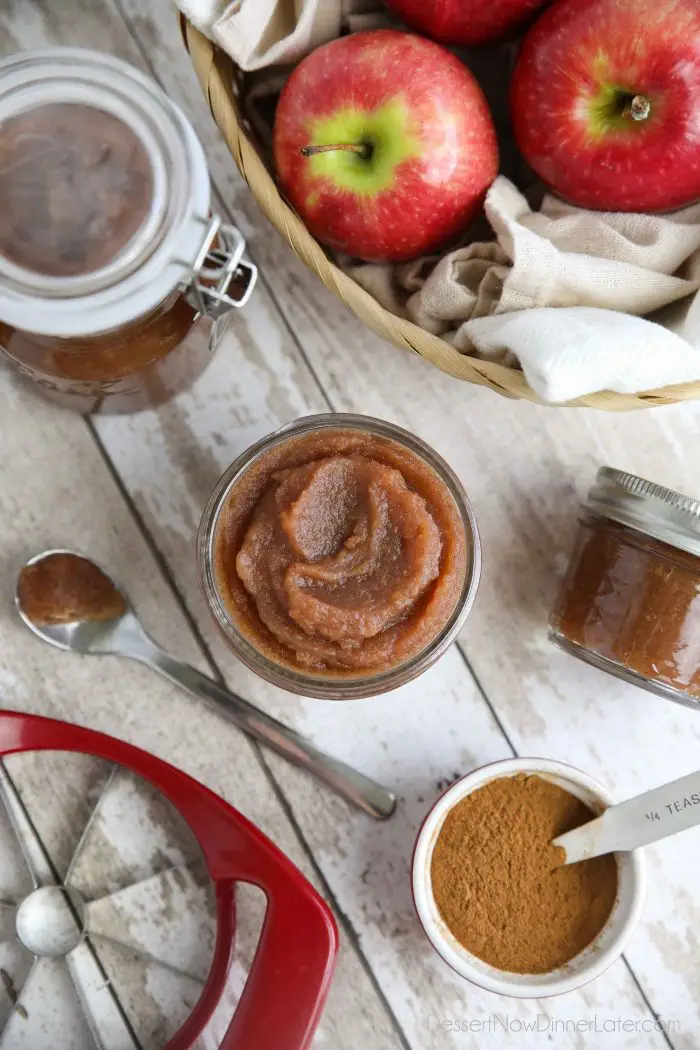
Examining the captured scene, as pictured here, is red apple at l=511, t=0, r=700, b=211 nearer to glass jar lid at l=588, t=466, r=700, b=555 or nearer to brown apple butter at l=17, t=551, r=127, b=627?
glass jar lid at l=588, t=466, r=700, b=555

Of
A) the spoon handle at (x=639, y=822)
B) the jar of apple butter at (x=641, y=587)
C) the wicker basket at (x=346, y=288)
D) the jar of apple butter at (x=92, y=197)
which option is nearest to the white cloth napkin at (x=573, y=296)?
the wicker basket at (x=346, y=288)

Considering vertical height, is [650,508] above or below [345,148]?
below

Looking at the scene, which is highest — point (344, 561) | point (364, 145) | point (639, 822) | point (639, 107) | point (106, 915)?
point (639, 107)

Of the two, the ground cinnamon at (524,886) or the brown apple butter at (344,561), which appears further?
the ground cinnamon at (524,886)

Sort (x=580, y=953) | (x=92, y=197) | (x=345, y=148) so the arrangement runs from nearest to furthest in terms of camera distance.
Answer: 1. (x=92, y=197)
2. (x=345, y=148)
3. (x=580, y=953)

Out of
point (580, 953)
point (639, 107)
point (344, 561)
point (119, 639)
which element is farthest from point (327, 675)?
point (639, 107)

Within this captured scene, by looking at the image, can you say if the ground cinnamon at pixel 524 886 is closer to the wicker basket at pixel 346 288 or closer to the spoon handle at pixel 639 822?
the spoon handle at pixel 639 822

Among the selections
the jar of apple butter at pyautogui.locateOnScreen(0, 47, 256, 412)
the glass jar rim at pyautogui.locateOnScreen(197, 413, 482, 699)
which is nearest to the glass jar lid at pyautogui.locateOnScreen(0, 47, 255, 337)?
the jar of apple butter at pyautogui.locateOnScreen(0, 47, 256, 412)

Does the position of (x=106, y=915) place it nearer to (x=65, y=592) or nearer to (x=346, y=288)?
(x=65, y=592)
